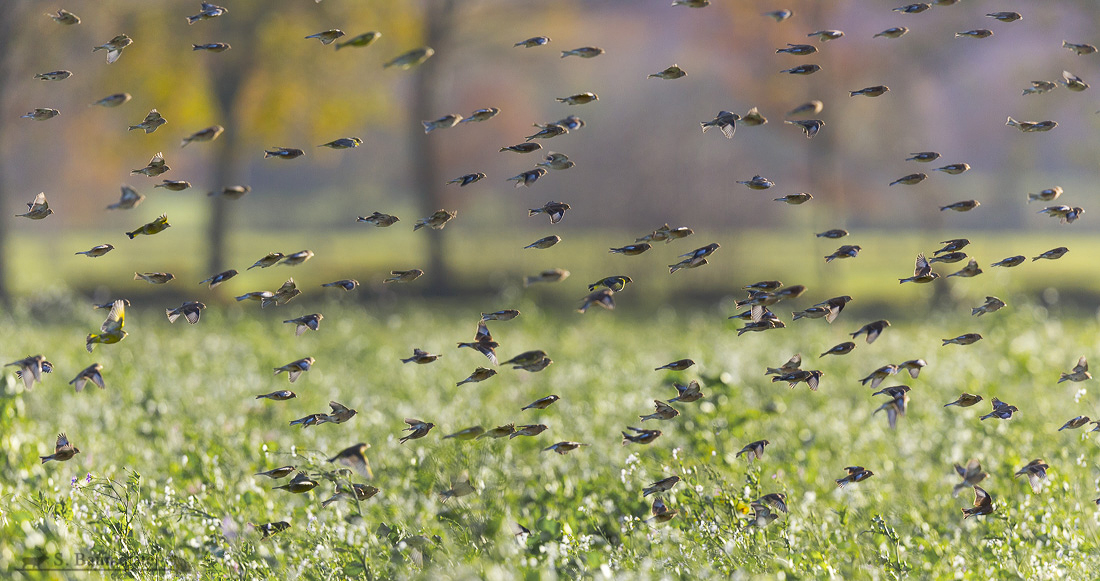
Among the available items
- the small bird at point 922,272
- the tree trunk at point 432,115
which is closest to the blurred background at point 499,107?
the tree trunk at point 432,115

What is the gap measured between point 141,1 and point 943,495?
85.7 ft

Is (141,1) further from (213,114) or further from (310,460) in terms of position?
(310,460)

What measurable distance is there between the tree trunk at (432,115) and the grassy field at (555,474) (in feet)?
49.2

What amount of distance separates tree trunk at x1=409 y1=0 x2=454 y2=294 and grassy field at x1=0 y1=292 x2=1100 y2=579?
49.2 ft

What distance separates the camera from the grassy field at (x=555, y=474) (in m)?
5.12

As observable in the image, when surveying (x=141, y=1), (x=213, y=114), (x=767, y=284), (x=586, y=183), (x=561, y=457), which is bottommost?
(x=586, y=183)

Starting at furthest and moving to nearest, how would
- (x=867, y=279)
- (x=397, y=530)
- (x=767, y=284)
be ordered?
(x=867, y=279)
(x=397, y=530)
(x=767, y=284)

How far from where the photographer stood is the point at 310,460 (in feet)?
19.1

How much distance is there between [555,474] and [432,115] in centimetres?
2253

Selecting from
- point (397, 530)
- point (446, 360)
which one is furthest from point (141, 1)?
point (397, 530)

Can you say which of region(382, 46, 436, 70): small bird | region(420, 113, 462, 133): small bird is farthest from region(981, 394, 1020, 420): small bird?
region(382, 46, 436, 70): small bird

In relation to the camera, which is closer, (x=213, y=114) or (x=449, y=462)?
(x=449, y=462)

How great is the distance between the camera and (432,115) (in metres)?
28.0

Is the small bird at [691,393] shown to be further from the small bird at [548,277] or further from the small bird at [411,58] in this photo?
the small bird at [411,58]
